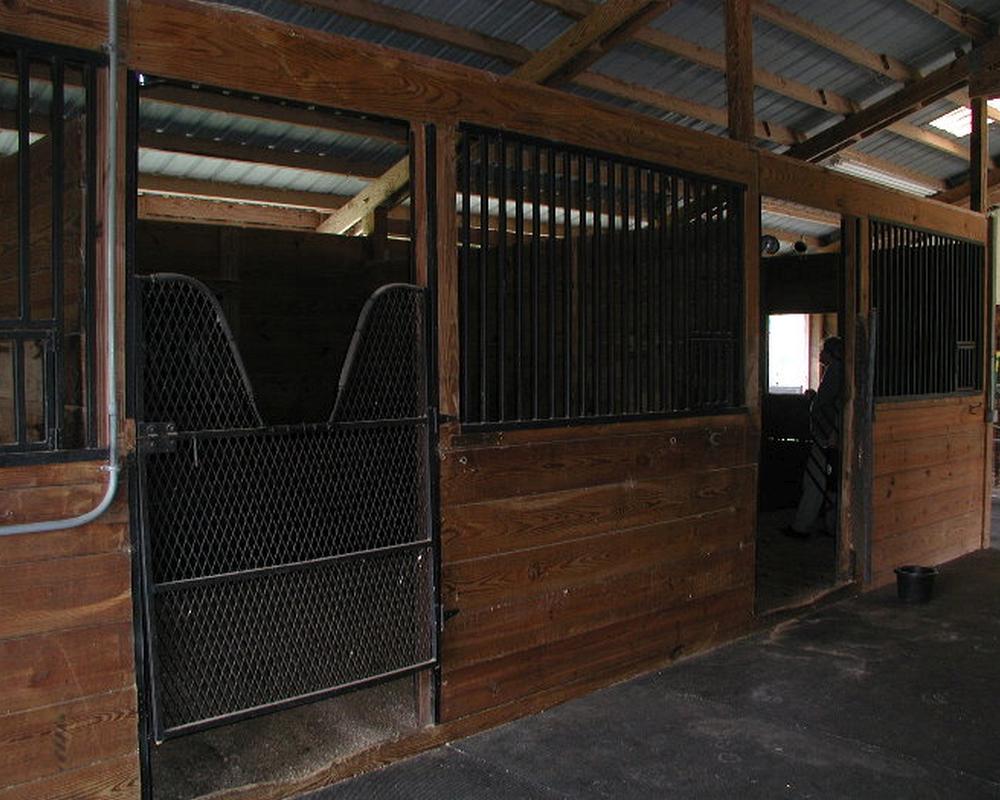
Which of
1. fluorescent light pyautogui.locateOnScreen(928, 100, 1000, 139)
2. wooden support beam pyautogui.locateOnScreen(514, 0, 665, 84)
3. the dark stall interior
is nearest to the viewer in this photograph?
the dark stall interior

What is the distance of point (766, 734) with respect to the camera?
2.70 metres

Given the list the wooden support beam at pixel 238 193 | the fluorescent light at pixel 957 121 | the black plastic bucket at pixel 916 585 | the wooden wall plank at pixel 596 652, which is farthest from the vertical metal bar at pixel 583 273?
the fluorescent light at pixel 957 121

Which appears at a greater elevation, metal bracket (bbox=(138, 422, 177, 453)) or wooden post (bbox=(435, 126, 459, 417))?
wooden post (bbox=(435, 126, 459, 417))

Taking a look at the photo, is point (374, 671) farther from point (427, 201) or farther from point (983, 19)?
point (983, 19)

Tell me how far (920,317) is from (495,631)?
3260 millimetres

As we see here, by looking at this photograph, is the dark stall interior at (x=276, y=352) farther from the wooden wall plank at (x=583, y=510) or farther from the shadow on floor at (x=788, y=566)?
the shadow on floor at (x=788, y=566)

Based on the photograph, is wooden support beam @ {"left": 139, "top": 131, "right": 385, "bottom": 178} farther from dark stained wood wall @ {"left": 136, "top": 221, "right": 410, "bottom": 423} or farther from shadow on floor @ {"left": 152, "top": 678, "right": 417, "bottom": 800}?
shadow on floor @ {"left": 152, "top": 678, "right": 417, "bottom": 800}

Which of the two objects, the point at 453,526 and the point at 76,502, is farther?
the point at 453,526

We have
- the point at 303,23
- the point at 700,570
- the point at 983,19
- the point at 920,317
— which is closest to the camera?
the point at 700,570

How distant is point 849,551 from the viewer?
4340 mm

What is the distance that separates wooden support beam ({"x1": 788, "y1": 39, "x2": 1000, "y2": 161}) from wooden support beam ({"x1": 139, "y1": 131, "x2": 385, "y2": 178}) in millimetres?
3362

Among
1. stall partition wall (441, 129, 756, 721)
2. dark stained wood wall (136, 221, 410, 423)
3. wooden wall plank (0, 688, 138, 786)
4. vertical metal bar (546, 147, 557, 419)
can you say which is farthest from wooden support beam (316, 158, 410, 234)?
wooden wall plank (0, 688, 138, 786)

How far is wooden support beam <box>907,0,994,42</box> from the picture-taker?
517cm

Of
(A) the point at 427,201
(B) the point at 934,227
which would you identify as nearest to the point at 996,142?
(B) the point at 934,227
